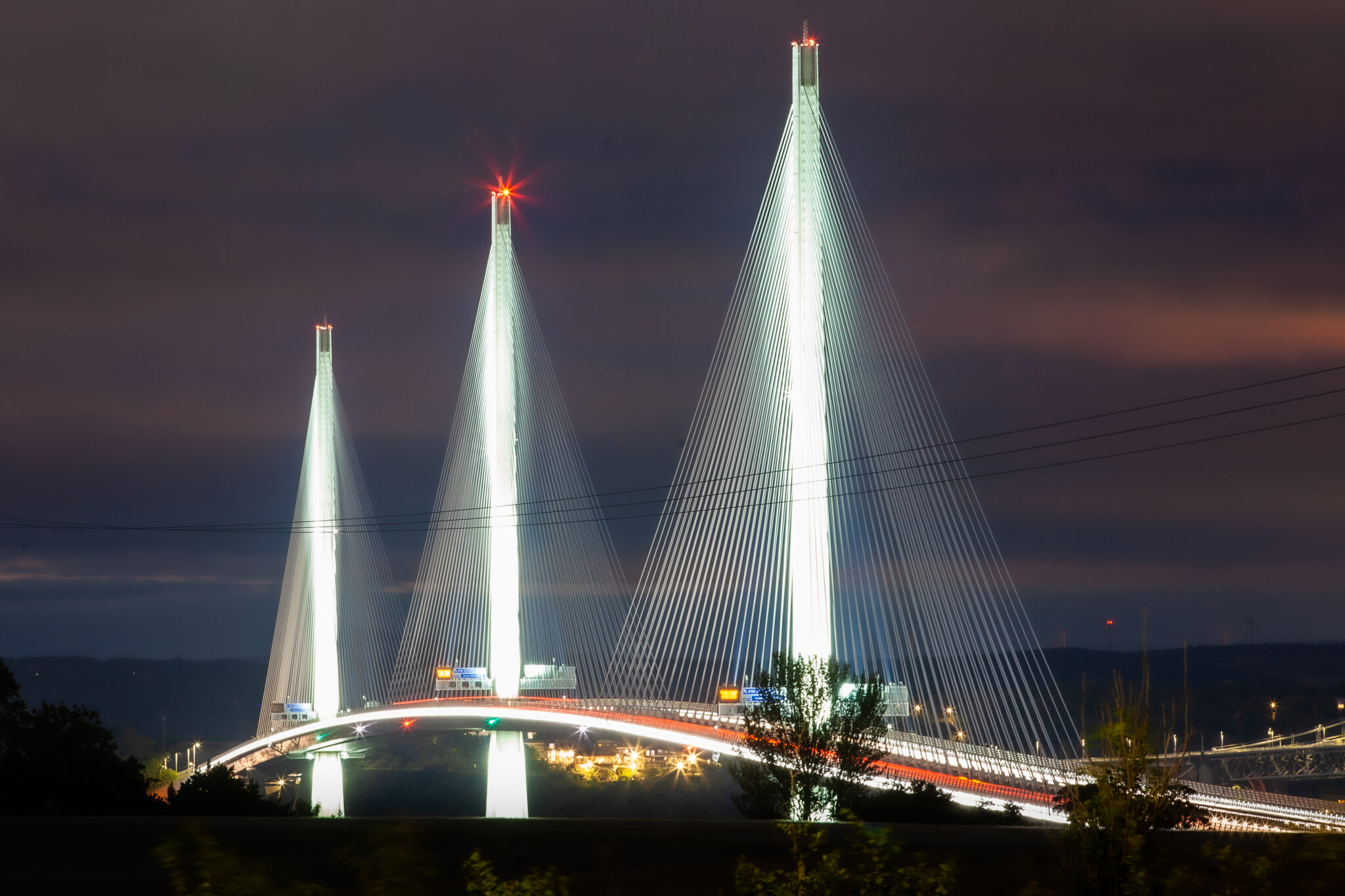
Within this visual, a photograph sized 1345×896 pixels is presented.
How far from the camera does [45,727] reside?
2864 centimetres

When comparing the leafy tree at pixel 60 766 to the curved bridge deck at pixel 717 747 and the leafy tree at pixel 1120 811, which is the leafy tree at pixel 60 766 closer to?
the curved bridge deck at pixel 717 747

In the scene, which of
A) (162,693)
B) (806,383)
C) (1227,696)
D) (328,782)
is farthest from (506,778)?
(162,693)

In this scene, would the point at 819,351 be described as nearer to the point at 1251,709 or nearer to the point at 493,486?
the point at 493,486

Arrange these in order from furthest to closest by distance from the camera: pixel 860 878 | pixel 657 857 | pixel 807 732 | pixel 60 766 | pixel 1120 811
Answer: pixel 807 732, pixel 60 766, pixel 657 857, pixel 1120 811, pixel 860 878

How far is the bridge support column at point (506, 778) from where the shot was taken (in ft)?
176

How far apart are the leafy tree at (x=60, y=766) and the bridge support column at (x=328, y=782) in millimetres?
34931

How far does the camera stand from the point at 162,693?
185875 mm

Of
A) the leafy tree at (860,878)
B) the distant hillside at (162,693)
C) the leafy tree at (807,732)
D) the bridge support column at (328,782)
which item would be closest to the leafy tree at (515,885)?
the leafy tree at (860,878)

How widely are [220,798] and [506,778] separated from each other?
27769 mm

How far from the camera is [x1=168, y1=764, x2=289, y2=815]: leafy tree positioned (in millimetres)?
25156

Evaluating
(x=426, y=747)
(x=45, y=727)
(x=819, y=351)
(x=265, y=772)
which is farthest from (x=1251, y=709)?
(x=45, y=727)

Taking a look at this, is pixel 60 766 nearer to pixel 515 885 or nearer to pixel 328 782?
pixel 515 885

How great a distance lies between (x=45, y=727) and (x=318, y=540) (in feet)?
130

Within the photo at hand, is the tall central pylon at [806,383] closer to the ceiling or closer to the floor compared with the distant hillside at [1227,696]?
closer to the ceiling
